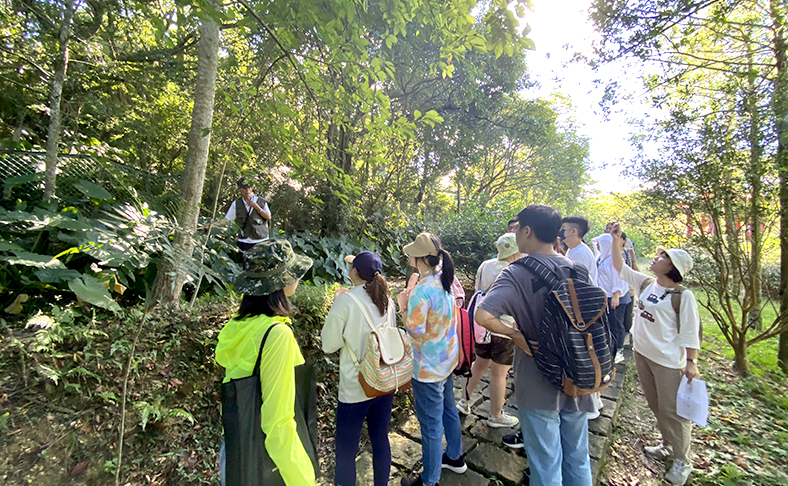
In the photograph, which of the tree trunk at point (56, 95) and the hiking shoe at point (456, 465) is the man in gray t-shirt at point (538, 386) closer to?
the hiking shoe at point (456, 465)

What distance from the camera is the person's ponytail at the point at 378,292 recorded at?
2.12 m

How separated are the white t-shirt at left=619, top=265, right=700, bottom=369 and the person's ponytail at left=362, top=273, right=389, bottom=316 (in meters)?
2.30

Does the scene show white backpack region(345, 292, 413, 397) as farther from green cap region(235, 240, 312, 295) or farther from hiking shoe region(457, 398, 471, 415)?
hiking shoe region(457, 398, 471, 415)

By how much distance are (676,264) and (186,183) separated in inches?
173

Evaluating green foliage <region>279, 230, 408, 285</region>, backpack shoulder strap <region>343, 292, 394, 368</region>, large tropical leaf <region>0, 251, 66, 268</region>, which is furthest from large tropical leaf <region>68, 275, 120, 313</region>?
green foliage <region>279, 230, 408, 285</region>

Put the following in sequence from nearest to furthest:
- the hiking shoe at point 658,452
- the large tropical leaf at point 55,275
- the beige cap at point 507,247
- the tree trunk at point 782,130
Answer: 1. the large tropical leaf at point 55,275
2. the hiking shoe at point 658,452
3. the beige cap at point 507,247
4. the tree trunk at point 782,130

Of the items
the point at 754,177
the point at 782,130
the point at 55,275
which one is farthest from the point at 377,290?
the point at 782,130

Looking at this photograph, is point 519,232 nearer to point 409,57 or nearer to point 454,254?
point 454,254

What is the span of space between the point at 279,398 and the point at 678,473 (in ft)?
10.6

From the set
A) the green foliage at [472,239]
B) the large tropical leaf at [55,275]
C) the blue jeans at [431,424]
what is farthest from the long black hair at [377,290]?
the green foliage at [472,239]

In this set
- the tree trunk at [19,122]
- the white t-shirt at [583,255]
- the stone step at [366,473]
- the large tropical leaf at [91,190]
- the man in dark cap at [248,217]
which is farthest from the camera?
the tree trunk at [19,122]

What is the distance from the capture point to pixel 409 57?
7.47 meters

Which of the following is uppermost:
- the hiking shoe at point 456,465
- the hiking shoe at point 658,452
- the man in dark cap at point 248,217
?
the man in dark cap at point 248,217

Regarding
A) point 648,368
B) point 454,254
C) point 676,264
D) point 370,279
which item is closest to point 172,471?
point 370,279
